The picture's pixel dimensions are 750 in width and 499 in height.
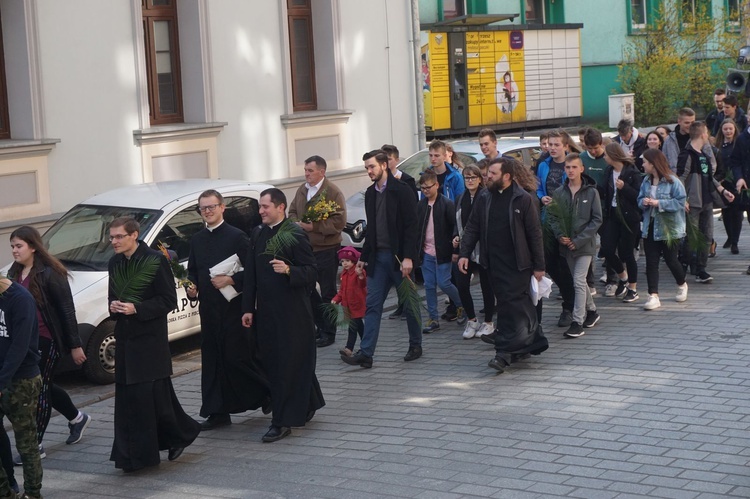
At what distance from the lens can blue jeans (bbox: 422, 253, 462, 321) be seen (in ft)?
36.0

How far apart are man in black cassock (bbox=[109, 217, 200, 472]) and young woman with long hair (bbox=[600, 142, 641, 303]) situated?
580 cm

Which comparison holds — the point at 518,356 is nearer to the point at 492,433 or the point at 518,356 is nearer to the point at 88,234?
the point at 492,433

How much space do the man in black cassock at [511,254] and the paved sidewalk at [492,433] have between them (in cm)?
32

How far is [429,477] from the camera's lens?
686 cm

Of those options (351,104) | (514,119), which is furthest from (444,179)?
(514,119)

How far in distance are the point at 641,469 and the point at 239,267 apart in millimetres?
3190

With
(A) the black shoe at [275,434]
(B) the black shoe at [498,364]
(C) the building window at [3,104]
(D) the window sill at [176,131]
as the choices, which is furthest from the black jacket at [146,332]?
(D) the window sill at [176,131]

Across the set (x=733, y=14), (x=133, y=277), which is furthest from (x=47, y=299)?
(x=733, y=14)

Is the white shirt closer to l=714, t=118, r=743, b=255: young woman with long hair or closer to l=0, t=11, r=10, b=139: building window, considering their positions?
l=0, t=11, r=10, b=139: building window

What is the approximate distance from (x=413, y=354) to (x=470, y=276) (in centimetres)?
111

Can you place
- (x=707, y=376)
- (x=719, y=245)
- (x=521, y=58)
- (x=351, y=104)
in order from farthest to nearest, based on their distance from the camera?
(x=521, y=58)
(x=351, y=104)
(x=719, y=245)
(x=707, y=376)

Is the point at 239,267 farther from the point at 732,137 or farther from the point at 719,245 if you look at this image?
the point at 719,245

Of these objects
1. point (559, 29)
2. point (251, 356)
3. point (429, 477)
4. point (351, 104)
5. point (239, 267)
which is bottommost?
point (429, 477)

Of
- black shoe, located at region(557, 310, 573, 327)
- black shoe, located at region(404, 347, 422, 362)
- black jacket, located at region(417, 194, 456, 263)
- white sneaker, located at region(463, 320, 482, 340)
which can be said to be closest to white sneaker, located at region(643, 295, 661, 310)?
black shoe, located at region(557, 310, 573, 327)
